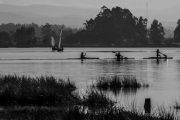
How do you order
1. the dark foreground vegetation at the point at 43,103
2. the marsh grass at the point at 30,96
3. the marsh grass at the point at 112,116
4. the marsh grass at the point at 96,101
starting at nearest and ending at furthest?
the marsh grass at the point at 112,116, the dark foreground vegetation at the point at 43,103, the marsh grass at the point at 96,101, the marsh grass at the point at 30,96

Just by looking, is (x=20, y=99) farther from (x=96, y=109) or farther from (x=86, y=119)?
(x=86, y=119)

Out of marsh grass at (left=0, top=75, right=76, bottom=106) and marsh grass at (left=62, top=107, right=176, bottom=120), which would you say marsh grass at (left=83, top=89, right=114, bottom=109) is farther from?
marsh grass at (left=62, top=107, right=176, bottom=120)

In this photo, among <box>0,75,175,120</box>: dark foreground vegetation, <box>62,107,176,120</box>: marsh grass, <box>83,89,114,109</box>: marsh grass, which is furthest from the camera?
<box>83,89,114,109</box>: marsh grass

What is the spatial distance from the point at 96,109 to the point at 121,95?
40.5 feet

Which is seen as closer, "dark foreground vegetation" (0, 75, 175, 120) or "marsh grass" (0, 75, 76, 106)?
"dark foreground vegetation" (0, 75, 175, 120)

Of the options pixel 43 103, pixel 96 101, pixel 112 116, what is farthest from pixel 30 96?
pixel 112 116

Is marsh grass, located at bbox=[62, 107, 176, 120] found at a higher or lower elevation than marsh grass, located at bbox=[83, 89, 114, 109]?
higher

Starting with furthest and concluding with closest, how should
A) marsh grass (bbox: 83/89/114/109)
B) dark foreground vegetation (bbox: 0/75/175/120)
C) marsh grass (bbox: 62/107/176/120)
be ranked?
marsh grass (bbox: 83/89/114/109) < dark foreground vegetation (bbox: 0/75/175/120) < marsh grass (bbox: 62/107/176/120)

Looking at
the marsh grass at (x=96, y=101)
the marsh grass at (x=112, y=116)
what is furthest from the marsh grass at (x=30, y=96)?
the marsh grass at (x=112, y=116)

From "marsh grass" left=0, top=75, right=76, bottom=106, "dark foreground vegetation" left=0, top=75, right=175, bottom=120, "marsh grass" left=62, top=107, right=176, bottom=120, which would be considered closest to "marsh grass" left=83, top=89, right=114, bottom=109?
"dark foreground vegetation" left=0, top=75, right=175, bottom=120

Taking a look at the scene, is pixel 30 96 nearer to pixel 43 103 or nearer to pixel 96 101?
pixel 43 103

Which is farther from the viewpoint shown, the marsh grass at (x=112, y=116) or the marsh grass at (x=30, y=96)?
the marsh grass at (x=30, y=96)

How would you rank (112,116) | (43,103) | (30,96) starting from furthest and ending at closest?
(30,96), (43,103), (112,116)

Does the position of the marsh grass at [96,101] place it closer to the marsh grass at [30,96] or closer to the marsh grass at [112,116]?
the marsh grass at [30,96]
